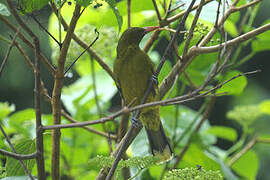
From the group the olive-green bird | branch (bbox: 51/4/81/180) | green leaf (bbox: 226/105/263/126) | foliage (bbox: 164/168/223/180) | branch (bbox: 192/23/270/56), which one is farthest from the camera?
green leaf (bbox: 226/105/263/126)

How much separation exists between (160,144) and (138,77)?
43cm

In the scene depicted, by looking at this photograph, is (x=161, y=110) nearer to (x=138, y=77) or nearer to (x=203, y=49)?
(x=138, y=77)

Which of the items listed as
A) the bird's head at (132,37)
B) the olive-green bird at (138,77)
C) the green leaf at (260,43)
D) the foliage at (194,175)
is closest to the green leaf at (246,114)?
the green leaf at (260,43)

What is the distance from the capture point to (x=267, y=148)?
7707 mm

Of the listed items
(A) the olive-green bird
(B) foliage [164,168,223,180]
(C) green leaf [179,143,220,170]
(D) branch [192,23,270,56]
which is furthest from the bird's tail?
(B) foliage [164,168,223,180]

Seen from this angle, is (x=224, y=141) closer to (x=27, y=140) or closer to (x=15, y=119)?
(x=15, y=119)

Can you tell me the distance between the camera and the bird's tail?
2.14 m

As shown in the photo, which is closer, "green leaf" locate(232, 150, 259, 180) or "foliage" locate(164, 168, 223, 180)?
"foliage" locate(164, 168, 223, 180)

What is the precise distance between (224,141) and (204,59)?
6.07m

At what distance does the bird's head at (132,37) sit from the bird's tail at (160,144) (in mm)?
547

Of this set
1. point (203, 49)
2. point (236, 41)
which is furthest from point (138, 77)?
point (236, 41)

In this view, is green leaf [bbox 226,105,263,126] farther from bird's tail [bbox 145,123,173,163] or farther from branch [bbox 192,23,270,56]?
branch [bbox 192,23,270,56]

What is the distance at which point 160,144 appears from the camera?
7.42ft

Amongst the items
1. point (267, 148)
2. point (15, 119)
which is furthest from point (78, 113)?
point (267, 148)
